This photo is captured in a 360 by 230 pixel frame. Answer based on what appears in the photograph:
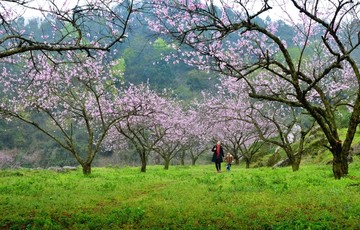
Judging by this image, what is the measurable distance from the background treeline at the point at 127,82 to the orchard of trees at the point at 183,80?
0.32 metres

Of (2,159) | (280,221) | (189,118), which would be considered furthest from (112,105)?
(2,159)

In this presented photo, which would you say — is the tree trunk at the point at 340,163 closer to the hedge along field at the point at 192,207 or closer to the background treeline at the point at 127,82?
the hedge along field at the point at 192,207

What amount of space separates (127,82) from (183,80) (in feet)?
41.2

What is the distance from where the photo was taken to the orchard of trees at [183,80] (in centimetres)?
1151

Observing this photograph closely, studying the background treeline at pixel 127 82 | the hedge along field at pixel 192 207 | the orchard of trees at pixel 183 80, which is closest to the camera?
the hedge along field at pixel 192 207

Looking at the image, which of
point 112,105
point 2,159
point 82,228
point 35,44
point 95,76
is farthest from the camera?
point 2,159

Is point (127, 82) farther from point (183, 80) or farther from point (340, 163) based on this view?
point (340, 163)

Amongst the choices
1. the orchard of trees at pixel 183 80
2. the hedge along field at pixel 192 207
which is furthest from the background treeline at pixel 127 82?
the hedge along field at pixel 192 207

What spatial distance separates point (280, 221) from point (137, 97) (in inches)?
1007

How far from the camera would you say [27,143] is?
200 feet

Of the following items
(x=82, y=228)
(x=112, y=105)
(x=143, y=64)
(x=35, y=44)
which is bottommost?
(x=82, y=228)

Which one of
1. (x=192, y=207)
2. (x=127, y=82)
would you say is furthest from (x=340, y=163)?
(x=127, y=82)

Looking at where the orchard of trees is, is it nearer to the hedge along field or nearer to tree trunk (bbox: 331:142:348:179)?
tree trunk (bbox: 331:142:348:179)

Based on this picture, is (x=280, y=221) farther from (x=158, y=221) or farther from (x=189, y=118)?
(x=189, y=118)
